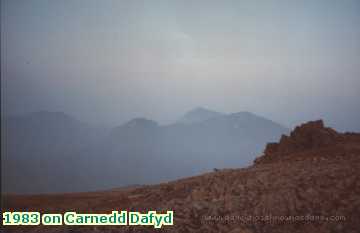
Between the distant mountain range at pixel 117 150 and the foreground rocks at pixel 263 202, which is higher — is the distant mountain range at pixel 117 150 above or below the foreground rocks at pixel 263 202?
above

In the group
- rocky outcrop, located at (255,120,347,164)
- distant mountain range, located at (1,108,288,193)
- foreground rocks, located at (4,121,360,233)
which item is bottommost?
foreground rocks, located at (4,121,360,233)

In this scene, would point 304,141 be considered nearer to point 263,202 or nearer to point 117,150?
point 263,202

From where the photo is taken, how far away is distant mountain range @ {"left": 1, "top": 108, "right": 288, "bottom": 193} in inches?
3578

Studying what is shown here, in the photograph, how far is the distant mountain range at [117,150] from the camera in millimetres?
90875

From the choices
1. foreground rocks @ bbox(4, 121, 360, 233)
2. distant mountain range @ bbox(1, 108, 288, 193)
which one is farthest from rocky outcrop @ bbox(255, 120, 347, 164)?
distant mountain range @ bbox(1, 108, 288, 193)

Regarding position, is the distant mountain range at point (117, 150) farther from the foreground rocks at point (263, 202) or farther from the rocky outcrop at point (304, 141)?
the foreground rocks at point (263, 202)

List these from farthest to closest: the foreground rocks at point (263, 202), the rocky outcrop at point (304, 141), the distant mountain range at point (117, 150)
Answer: the distant mountain range at point (117, 150)
the rocky outcrop at point (304, 141)
the foreground rocks at point (263, 202)

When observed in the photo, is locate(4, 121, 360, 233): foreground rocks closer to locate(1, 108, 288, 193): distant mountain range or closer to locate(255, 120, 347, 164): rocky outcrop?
locate(255, 120, 347, 164): rocky outcrop

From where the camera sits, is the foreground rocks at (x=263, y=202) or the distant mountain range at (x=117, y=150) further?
the distant mountain range at (x=117, y=150)

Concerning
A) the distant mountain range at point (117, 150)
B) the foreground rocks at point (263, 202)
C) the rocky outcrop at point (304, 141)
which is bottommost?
the foreground rocks at point (263, 202)

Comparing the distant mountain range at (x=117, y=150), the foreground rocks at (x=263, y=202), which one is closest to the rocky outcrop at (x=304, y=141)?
the foreground rocks at (x=263, y=202)

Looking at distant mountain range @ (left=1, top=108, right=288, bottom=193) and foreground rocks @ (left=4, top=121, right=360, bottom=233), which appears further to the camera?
distant mountain range @ (left=1, top=108, right=288, bottom=193)

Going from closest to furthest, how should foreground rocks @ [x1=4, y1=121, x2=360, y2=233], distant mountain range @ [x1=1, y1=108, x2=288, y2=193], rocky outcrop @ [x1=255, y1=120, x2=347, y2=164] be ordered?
1. foreground rocks @ [x1=4, y1=121, x2=360, y2=233]
2. rocky outcrop @ [x1=255, y1=120, x2=347, y2=164]
3. distant mountain range @ [x1=1, y1=108, x2=288, y2=193]

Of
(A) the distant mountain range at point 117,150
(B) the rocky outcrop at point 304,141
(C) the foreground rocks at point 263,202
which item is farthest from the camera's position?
(A) the distant mountain range at point 117,150
